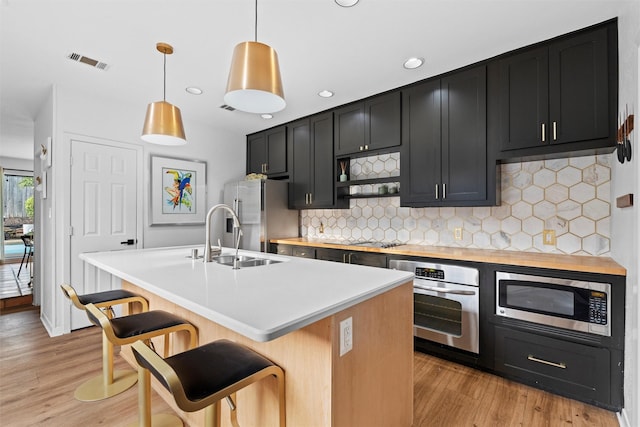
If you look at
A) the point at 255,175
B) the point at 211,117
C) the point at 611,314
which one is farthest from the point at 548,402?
the point at 211,117

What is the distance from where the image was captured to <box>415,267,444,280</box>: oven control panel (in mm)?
2537

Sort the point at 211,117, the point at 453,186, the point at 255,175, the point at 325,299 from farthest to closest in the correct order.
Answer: the point at 255,175
the point at 211,117
the point at 453,186
the point at 325,299

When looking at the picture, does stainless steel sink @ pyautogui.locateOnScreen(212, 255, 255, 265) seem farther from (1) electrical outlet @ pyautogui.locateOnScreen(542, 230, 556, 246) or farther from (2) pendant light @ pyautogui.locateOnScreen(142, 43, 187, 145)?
(1) electrical outlet @ pyautogui.locateOnScreen(542, 230, 556, 246)

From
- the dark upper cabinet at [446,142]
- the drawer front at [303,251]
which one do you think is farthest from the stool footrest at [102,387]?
the dark upper cabinet at [446,142]

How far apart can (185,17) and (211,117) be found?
218 centimetres

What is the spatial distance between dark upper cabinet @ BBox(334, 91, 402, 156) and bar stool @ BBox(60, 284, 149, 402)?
2555mm

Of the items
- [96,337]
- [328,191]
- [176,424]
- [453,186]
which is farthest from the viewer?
[328,191]

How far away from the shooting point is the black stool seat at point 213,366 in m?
1.06

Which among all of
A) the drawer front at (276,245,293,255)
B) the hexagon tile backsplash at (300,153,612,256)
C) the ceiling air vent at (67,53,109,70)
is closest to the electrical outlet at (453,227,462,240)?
the hexagon tile backsplash at (300,153,612,256)

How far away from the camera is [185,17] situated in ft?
6.75

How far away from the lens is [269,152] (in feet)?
15.1

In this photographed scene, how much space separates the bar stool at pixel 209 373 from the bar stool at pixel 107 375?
2.98 ft

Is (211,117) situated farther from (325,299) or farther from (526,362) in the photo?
(526,362)

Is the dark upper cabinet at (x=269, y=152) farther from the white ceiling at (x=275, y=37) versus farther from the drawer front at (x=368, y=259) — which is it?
the drawer front at (x=368, y=259)
